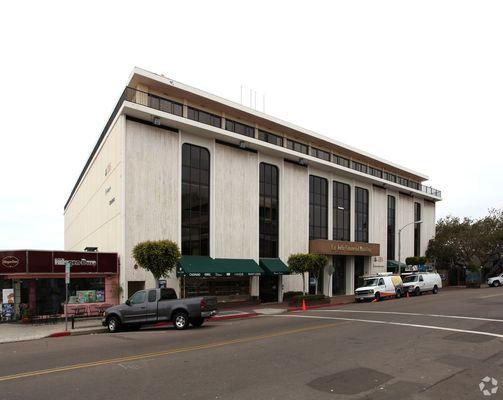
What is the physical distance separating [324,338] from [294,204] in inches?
968

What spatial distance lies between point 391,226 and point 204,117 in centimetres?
2925

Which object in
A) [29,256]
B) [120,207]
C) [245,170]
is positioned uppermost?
[245,170]

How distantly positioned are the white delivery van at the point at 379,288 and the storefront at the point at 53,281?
17690 mm

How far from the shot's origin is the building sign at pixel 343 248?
39.0m

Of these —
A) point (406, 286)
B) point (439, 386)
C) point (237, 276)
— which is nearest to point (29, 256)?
point (237, 276)

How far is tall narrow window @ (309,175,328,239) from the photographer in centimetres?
4031

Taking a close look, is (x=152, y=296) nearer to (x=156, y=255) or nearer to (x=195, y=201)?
(x=156, y=255)

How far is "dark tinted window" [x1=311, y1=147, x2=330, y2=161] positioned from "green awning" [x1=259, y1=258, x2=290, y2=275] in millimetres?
11538

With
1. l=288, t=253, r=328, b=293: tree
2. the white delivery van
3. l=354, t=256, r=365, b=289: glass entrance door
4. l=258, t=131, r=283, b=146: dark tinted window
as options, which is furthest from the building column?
l=258, t=131, r=283, b=146: dark tinted window

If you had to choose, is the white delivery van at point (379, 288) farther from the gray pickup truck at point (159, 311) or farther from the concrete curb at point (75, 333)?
the concrete curb at point (75, 333)

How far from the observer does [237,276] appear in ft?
106

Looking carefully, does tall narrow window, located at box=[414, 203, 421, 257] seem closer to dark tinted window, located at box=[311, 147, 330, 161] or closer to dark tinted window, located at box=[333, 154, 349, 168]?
dark tinted window, located at box=[333, 154, 349, 168]

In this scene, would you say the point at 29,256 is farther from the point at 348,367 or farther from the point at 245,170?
the point at 348,367

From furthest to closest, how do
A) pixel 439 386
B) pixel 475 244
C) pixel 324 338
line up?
pixel 475 244 → pixel 324 338 → pixel 439 386
